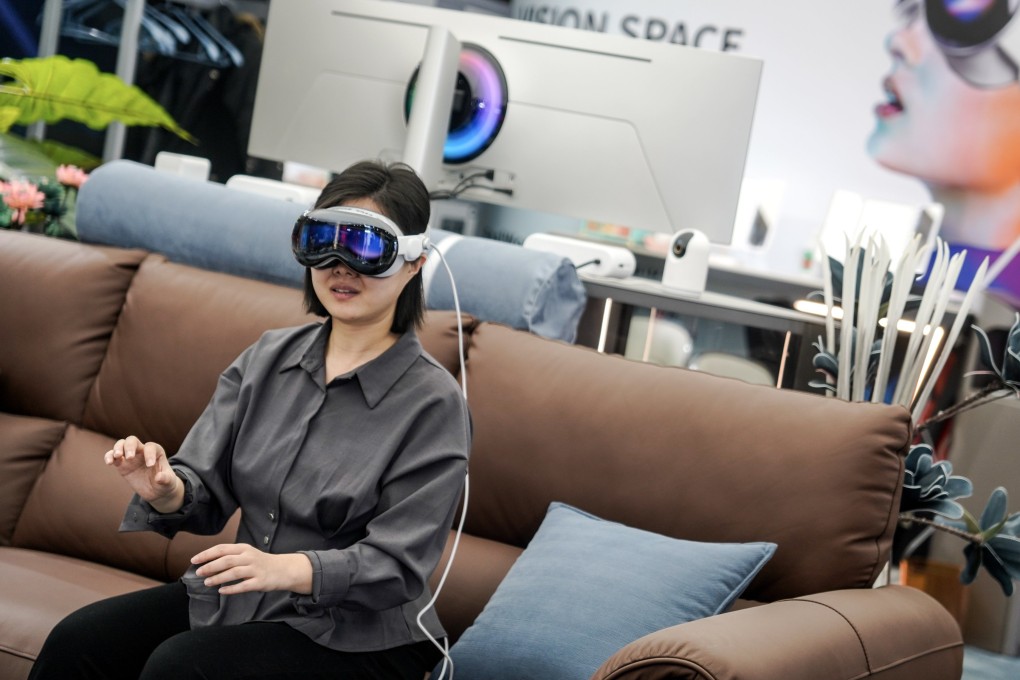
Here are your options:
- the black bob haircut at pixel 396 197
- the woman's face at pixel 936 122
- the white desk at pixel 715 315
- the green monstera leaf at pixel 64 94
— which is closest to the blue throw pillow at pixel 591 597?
the black bob haircut at pixel 396 197

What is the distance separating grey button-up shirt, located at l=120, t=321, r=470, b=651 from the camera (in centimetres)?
152

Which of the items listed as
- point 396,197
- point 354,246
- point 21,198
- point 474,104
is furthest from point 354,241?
point 21,198

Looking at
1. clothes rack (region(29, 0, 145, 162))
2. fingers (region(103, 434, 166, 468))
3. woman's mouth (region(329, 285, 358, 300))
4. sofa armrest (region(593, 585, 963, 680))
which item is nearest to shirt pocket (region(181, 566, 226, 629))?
fingers (region(103, 434, 166, 468))

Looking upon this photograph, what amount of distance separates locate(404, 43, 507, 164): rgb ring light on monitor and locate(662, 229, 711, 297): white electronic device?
0.50 m

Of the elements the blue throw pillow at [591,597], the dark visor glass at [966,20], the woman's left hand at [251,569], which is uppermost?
the dark visor glass at [966,20]

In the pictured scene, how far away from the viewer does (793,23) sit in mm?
5895

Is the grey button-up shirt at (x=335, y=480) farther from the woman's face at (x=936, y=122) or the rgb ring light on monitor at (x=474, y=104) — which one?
the woman's face at (x=936, y=122)

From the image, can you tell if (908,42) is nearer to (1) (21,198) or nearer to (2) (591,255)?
(2) (591,255)

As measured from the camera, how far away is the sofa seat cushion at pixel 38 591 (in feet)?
5.69

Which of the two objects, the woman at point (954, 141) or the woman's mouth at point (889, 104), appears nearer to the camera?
the woman at point (954, 141)

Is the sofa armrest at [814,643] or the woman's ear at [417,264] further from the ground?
the woman's ear at [417,264]

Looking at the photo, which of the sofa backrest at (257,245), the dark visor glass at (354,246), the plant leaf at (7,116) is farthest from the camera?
the plant leaf at (7,116)

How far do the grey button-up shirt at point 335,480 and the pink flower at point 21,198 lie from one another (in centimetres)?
117

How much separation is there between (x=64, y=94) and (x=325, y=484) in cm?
197
